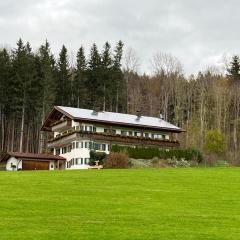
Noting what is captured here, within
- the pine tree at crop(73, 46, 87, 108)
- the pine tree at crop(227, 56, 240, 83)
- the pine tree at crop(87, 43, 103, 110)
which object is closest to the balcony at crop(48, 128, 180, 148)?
the pine tree at crop(73, 46, 87, 108)

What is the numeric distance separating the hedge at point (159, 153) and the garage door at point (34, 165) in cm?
833

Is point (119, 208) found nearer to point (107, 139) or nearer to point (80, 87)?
point (107, 139)

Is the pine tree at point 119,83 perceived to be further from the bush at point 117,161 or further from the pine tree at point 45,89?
the bush at point 117,161

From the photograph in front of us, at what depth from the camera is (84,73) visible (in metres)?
85.8

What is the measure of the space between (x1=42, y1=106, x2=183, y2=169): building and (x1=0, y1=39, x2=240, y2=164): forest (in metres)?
6.52

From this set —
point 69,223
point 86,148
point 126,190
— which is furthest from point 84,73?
point 69,223

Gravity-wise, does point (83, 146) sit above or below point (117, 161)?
above

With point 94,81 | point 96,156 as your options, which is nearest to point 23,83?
point 94,81

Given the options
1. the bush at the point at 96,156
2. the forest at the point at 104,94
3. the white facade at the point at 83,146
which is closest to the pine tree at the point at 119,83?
the forest at the point at 104,94

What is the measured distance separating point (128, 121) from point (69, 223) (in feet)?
163

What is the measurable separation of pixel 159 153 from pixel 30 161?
14479mm

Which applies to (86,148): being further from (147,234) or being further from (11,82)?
(147,234)

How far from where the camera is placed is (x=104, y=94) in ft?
273

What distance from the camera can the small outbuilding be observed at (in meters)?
59.7
